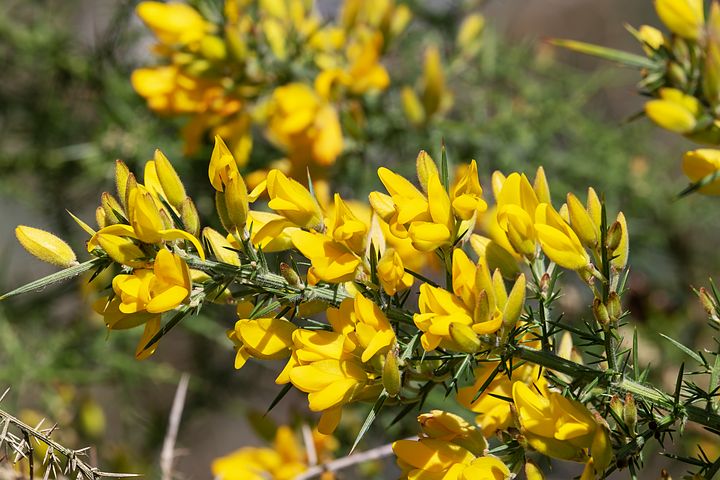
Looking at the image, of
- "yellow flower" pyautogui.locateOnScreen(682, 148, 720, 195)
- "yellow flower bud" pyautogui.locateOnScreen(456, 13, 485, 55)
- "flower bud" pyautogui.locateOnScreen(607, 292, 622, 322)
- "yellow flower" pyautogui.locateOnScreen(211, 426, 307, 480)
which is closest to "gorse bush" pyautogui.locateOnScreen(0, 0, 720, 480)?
"flower bud" pyautogui.locateOnScreen(607, 292, 622, 322)

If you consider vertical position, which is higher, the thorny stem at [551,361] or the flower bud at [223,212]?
the flower bud at [223,212]

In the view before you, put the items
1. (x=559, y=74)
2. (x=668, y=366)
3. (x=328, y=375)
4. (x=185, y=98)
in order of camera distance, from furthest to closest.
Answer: (x=559, y=74)
(x=668, y=366)
(x=185, y=98)
(x=328, y=375)

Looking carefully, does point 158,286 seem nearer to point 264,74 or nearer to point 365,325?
point 365,325

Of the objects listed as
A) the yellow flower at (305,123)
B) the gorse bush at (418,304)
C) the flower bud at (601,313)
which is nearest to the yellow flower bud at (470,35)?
the yellow flower at (305,123)

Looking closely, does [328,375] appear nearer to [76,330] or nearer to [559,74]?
[76,330]

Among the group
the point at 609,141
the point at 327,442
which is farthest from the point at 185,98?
the point at 609,141

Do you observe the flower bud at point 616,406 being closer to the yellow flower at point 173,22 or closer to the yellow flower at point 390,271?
the yellow flower at point 390,271

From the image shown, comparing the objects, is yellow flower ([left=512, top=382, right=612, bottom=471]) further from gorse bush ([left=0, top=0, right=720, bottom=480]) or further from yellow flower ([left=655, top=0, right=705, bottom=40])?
yellow flower ([left=655, top=0, right=705, bottom=40])
